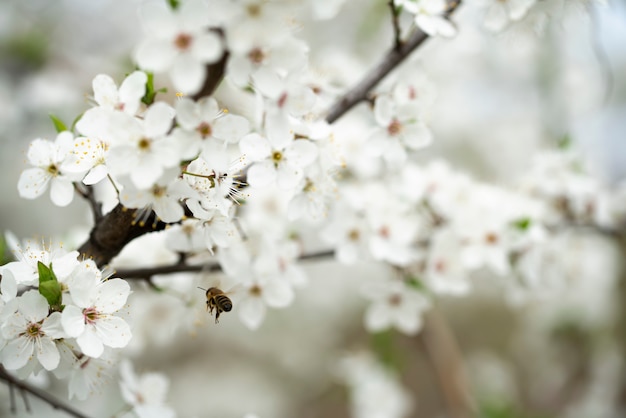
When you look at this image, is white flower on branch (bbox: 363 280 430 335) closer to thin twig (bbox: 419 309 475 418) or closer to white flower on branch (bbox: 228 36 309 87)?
white flower on branch (bbox: 228 36 309 87)

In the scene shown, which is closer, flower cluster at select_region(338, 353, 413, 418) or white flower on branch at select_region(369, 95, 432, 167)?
white flower on branch at select_region(369, 95, 432, 167)

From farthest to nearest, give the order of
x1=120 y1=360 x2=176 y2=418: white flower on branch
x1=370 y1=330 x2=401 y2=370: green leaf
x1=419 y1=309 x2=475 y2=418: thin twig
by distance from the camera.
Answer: x1=419 y1=309 x2=475 y2=418: thin twig
x1=370 y1=330 x2=401 y2=370: green leaf
x1=120 y1=360 x2=176 y2=418: white flower on branch

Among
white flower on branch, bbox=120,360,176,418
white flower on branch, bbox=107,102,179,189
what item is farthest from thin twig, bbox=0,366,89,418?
white flower on branch, bbox=107,102,179,189

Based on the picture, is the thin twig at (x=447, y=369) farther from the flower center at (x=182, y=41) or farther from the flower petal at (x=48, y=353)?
the flower center at (x=182, y=41)

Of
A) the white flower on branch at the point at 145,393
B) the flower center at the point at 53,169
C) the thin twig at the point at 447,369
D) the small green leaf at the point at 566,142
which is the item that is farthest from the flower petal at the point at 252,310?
the thin twig at the point at 447,369

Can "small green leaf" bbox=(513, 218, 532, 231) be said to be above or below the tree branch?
below

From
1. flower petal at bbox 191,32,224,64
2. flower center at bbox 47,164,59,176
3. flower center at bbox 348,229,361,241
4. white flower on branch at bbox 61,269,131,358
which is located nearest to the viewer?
flower petal at bbox 191,32,224,64

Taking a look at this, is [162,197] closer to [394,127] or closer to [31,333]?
[31,333]
